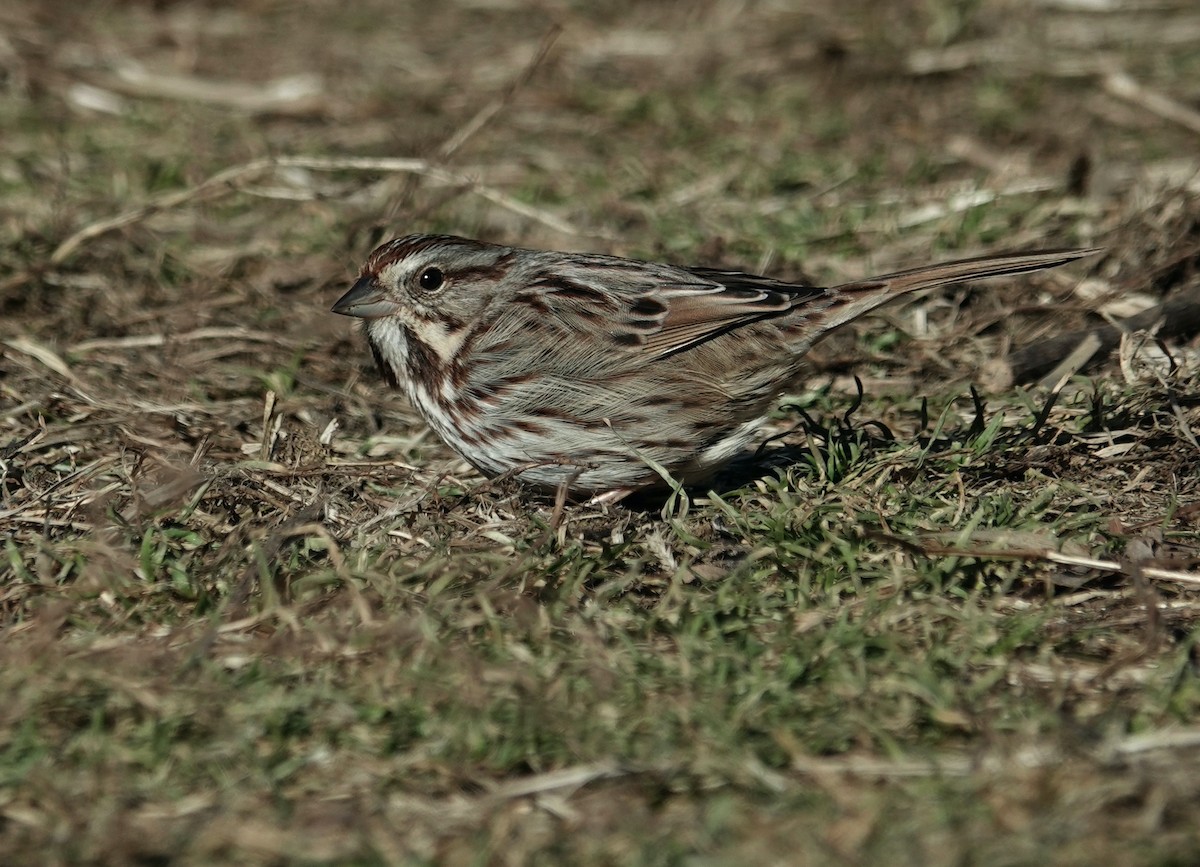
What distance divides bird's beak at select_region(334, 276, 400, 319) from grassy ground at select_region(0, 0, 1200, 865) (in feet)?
1.60

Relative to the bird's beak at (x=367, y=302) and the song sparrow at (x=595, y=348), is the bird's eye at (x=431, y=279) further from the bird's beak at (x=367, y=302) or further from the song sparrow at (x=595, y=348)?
the bird's beak at (x=367, y=302)

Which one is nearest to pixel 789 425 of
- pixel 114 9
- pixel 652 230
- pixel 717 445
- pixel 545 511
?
pixel 717 445

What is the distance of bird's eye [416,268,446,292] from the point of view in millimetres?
4773

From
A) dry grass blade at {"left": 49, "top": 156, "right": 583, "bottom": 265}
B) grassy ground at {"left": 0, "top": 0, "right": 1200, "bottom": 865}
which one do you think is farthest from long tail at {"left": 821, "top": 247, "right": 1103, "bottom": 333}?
dry grass blade at {"left": 49, "top": 156, "right": 583, "bottom": 265}

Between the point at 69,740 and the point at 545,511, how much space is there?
1615mm

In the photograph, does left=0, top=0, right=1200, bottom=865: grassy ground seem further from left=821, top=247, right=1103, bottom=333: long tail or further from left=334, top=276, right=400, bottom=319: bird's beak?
left=334, top=276, right=400, bottom=319: bird's beak

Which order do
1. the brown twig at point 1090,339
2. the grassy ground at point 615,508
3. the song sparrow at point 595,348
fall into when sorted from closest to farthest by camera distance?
the grassy ground at point 615,508 → the song sparrow at point 595,348 → the brown twig at point 1090,339

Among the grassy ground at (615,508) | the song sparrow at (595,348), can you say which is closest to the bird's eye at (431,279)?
the song sparrow at (595,348)

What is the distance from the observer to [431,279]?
15.7ft

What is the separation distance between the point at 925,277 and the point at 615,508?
118 cm

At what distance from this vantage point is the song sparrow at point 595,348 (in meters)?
4.52

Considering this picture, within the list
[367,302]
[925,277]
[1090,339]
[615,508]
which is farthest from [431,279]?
[1090,339]

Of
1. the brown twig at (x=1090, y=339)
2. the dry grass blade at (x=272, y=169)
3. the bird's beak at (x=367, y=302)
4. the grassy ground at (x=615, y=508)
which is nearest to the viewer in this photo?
the grassy ground at (x=615, y=508)

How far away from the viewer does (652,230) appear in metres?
6.52
